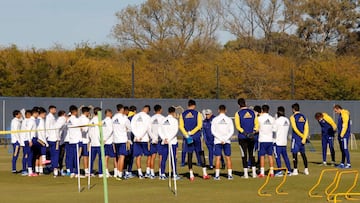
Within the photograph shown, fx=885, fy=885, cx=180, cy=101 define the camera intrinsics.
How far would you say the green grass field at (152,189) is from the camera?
19047 mm

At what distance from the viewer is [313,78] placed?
2756 inches

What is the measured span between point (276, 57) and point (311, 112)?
56.8 feet

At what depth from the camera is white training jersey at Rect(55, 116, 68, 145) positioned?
2583 cm

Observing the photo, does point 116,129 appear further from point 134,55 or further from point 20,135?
point 134,55

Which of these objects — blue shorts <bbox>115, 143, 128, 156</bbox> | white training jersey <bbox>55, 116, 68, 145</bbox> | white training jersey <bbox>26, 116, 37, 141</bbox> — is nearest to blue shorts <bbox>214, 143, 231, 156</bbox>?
blue shorts <bbox>115, 143, 128, 156</bbox>

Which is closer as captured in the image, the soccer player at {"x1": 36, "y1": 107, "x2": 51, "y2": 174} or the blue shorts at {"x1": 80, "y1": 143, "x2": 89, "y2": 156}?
the blue shorts at {"x1": 80, "y1": 143, "x2": 89, "y2": 156}

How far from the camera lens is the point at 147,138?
24.6m

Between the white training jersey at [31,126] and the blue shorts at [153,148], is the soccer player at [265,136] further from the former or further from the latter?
the white training jersey at [31,126]

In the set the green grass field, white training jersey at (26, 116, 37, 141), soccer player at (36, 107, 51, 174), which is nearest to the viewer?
the green grass field

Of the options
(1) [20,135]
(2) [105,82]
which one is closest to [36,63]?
(2) [105,82]

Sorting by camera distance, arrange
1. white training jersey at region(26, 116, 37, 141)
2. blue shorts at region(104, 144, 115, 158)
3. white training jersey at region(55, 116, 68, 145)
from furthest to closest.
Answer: white training jersey at region(26, 116, 37, 141), white training jersey at region(55, 116, 68, 145), blue shorts at region(104, 144, 115, 158)

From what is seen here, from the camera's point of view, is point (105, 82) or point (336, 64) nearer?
point (105, 82)

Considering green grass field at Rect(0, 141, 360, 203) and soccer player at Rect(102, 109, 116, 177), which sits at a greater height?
soccer player at Rect(102, 109, 116, 177)

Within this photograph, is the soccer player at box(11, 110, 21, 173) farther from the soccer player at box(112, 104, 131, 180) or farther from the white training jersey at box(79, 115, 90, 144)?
the soccer player at box(112, 104, 131, 180)
